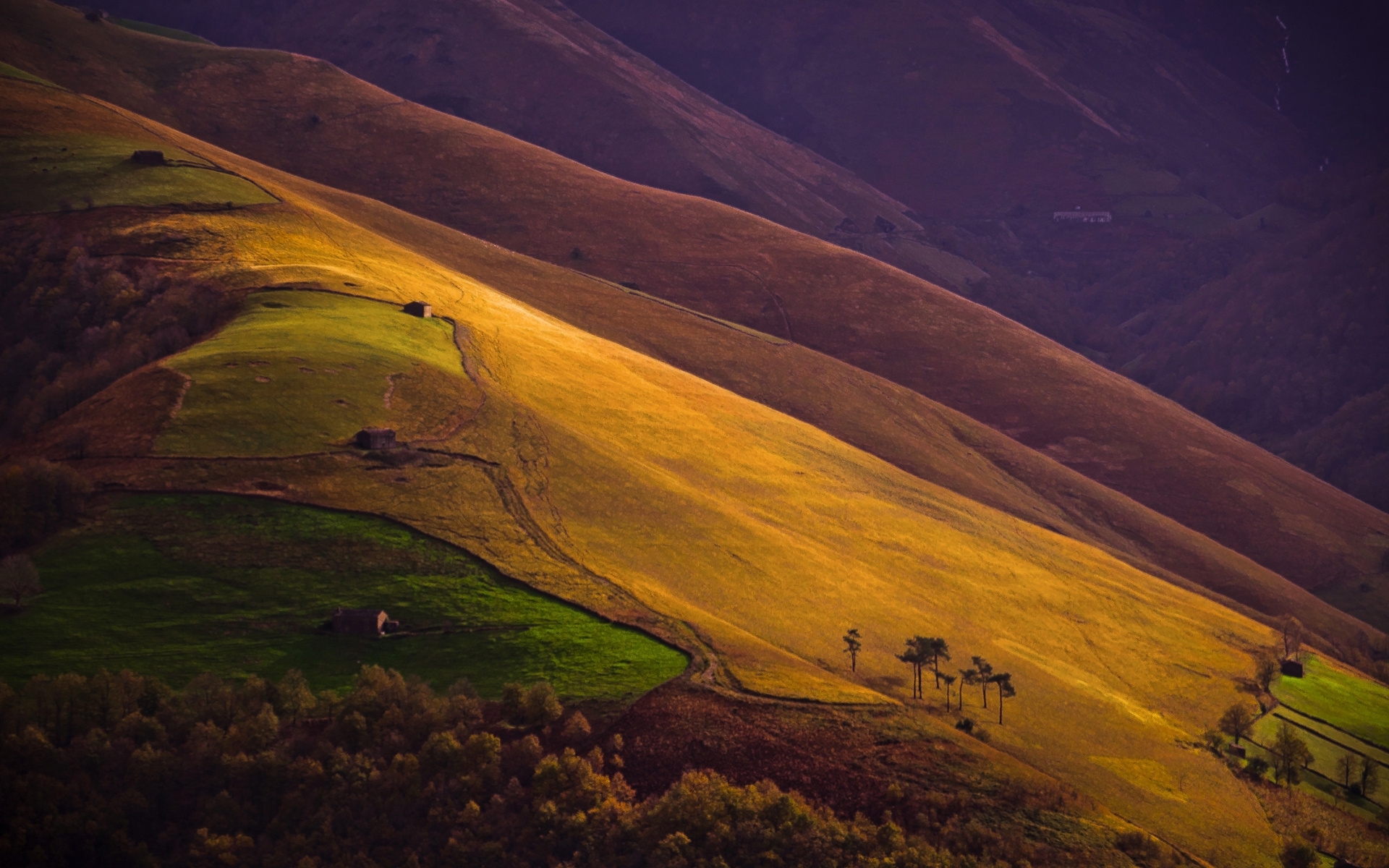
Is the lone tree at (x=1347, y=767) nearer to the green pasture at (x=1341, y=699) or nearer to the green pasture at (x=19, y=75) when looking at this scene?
the green pasture at (x=1341, y=699)

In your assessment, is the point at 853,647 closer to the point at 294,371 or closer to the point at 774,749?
the point at 774,749

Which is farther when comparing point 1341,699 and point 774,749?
point 1341,699

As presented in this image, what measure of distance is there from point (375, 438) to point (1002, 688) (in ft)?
115

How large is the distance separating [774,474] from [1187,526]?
6552 cm

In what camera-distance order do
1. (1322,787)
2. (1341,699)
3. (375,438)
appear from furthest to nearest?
1. (1341,699)
2. (375,438)
3. (1322,787)

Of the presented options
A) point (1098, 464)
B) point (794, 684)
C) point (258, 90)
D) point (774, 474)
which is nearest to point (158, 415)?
point (794, 684)

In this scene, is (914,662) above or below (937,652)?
below

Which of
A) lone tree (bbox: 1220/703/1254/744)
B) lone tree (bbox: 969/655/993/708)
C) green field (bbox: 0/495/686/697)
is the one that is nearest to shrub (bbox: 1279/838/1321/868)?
lone tree (bbox: 1220/703/1254/744)

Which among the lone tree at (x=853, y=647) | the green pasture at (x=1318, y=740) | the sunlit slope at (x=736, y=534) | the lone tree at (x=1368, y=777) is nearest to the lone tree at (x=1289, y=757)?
the green pasture at (x=1318, y=740)

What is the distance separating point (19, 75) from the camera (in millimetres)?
114438

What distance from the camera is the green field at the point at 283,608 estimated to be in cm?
4128

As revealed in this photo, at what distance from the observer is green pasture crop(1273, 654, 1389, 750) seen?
64312 millimetres

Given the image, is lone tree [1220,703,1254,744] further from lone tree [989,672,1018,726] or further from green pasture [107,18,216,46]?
green pasture [107,18,216,46]

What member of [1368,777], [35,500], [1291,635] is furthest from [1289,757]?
[35,500]
